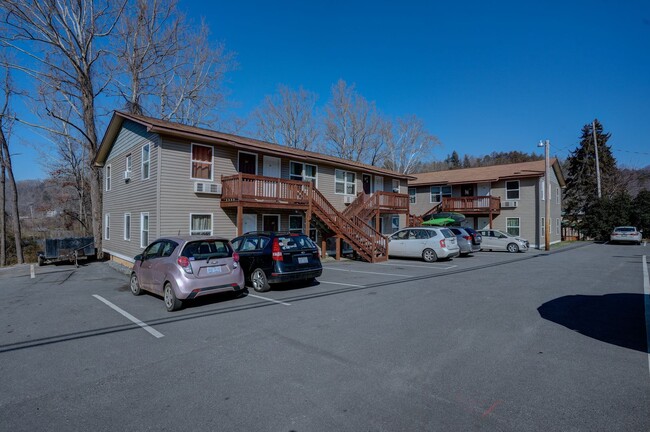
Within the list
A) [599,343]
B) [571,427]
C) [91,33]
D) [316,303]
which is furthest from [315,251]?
[91,33]

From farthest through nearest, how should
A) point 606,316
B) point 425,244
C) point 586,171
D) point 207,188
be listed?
point 586,171
point 425,244
point 207,188
point 606,316

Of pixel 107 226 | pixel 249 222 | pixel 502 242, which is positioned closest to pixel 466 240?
pixel 502 242

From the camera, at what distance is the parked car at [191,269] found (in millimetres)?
7250

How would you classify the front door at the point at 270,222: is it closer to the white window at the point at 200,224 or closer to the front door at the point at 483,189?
the white window at the point at 200,224

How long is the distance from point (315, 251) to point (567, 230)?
1680 inches

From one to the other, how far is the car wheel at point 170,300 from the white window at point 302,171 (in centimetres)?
1149

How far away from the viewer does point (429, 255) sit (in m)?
16.6

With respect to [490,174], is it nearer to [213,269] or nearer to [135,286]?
[213,269]

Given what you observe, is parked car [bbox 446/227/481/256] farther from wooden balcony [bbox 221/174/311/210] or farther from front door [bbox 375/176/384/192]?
wooden balcony [bbox 221/174/311/210]

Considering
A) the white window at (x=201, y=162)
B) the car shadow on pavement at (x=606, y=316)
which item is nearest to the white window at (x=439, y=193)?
the white window at (x=201, y=162)

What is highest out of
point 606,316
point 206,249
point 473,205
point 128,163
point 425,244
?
point 128,163

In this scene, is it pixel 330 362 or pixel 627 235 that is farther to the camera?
pixel 627 235

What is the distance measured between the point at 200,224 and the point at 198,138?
3.54m

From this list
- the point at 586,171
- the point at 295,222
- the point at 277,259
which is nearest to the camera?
the point at 277,259
